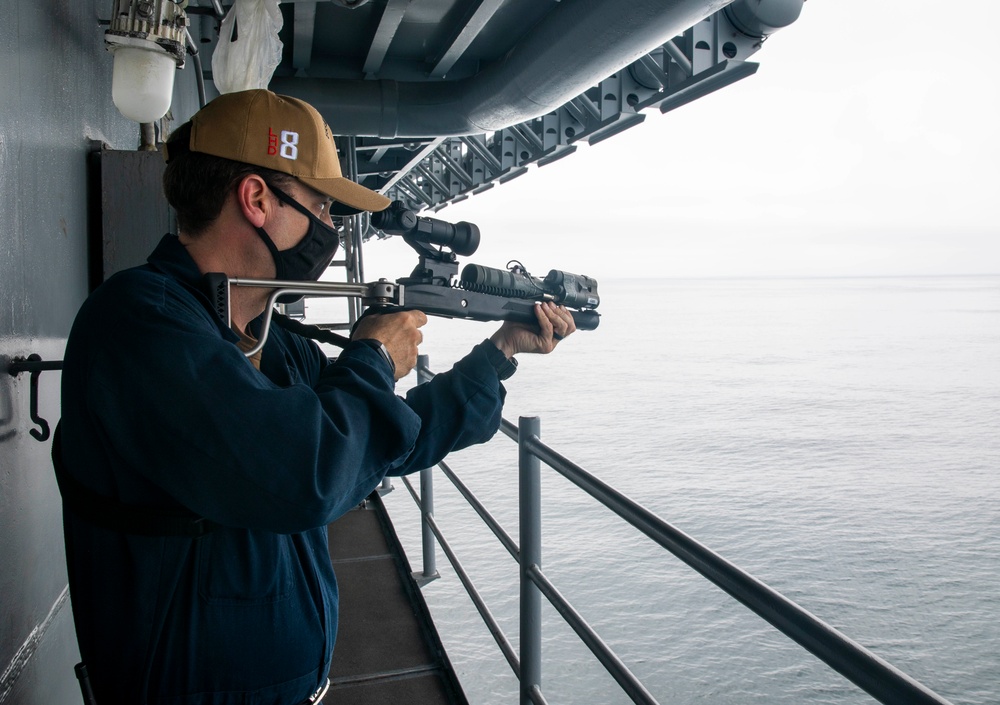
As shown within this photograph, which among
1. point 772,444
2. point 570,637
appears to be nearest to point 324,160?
point 570,637

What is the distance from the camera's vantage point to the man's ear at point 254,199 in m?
1.09

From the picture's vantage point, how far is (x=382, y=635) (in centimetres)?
264

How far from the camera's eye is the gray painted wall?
1.34 metres

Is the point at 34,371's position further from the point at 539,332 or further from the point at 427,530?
the point at 427,530

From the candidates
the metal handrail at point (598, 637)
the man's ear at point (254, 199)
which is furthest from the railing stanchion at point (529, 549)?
the man's ear at point (254, 199)

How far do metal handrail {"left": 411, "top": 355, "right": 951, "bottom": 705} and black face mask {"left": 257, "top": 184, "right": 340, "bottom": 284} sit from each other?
A: 0.64m

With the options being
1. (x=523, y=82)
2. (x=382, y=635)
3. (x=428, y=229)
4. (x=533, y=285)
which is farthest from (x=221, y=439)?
(x=523, y=82)

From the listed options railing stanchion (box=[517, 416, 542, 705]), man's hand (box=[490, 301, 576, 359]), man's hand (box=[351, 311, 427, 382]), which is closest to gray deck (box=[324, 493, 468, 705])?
railing stanchion (box=[517, 416, 542, 705])

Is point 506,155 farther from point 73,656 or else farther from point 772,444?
point 772,444

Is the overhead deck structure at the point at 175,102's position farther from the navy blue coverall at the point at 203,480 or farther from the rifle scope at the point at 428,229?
the rifle scope at the point at 428,229

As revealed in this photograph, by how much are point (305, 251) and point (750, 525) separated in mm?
8825

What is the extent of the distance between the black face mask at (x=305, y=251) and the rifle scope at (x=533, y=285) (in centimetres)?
54

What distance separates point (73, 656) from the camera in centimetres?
181

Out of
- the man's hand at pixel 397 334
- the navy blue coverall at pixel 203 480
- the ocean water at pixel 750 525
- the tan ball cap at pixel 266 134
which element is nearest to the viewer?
the navy blue coverall at pixel 203 480
